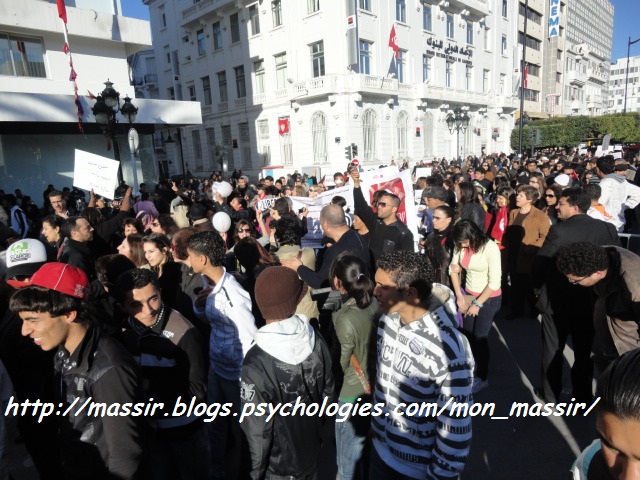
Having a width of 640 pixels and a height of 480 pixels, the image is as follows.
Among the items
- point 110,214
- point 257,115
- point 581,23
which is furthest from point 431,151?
point 581,23

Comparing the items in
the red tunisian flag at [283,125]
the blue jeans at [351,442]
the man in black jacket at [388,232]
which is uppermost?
the red tunisian flag at [283,125]

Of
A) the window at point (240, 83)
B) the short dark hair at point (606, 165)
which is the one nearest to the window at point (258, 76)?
the window at point (240, 83)

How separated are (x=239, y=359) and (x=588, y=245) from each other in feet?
8.39

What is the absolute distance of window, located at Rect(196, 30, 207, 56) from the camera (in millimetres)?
34125

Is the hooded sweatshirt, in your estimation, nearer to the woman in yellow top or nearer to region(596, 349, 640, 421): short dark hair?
region(596, 349, 640, 421): short dark hair

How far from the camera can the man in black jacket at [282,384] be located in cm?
204

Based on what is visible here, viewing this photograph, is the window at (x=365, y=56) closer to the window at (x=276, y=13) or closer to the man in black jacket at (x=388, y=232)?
the window at (x=276, y=13)

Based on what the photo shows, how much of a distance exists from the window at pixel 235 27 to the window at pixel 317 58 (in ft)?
26.7

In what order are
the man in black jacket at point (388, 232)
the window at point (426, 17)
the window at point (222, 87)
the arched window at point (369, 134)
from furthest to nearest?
the window at point (222, 87) < the window at point (426, 17) < the arched window at point (369, 134) < the man in black jacket at point (388, 232)

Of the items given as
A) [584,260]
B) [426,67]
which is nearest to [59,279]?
[584,260]

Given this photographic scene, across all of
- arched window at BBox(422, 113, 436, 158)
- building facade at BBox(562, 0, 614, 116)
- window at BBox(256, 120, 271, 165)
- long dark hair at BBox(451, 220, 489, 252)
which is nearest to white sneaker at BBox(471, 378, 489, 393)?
long dark hair at BBox(451, 220, 489, 252)

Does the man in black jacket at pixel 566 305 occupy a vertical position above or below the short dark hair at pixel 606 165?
below

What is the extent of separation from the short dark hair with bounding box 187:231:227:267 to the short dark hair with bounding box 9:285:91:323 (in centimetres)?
108

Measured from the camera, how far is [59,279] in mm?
2062
